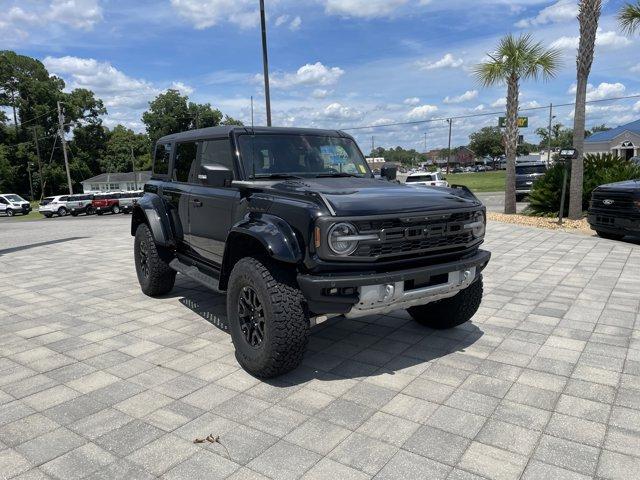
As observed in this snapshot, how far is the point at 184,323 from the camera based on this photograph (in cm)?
512

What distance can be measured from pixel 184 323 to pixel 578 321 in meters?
4.08

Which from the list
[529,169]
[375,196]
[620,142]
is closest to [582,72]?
[529,169]

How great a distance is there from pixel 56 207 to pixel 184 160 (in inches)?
1320

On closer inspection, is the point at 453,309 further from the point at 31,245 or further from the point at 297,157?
the point at 31,245

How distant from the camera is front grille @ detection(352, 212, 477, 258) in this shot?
3.29 meters

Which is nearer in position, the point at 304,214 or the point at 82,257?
the point at 304,214

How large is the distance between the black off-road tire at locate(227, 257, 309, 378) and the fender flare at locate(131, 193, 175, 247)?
200 cm

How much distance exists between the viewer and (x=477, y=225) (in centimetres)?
391

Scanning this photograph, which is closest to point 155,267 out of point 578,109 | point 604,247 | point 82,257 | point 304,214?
point 304,214

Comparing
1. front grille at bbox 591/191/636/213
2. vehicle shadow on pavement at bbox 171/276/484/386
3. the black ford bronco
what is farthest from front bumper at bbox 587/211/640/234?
the black ford bronco

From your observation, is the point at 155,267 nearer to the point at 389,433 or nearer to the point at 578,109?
the point at 389,433

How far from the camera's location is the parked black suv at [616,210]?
30.2ft

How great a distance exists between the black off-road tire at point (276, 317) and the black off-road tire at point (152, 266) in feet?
7.76

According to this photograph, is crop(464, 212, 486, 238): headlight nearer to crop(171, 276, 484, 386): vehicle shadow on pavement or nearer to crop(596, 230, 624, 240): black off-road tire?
crop(171, 276, 484, 386): vehicle shadow on pavement
